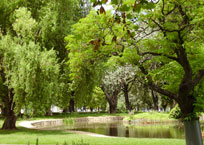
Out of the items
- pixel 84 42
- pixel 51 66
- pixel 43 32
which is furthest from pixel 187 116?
pixel 43 32

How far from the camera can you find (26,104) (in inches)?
614

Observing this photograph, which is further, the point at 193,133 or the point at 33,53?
the point at 33,53

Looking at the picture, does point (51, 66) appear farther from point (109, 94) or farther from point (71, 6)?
point (109, 94)

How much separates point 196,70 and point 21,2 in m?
15.9

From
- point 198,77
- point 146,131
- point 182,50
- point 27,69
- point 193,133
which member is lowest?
point 146,131

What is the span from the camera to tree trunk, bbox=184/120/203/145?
23.3 feet

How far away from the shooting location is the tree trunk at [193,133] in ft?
23.3

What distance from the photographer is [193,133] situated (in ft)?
23.8

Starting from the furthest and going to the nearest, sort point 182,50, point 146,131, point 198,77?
point 146,131 < point 182,50 < point 198,77

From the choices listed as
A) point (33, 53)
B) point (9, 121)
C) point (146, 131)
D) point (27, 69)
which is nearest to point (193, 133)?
point (27, 69)

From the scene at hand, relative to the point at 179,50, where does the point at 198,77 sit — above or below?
below

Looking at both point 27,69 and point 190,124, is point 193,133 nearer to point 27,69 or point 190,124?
point 190,124

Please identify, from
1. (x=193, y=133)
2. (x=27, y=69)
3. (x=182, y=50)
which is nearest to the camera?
(x=193, y=133)

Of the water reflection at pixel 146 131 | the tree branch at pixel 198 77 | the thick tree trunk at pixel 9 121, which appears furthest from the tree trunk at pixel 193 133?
the thick tree trunk at pixel 9 121
